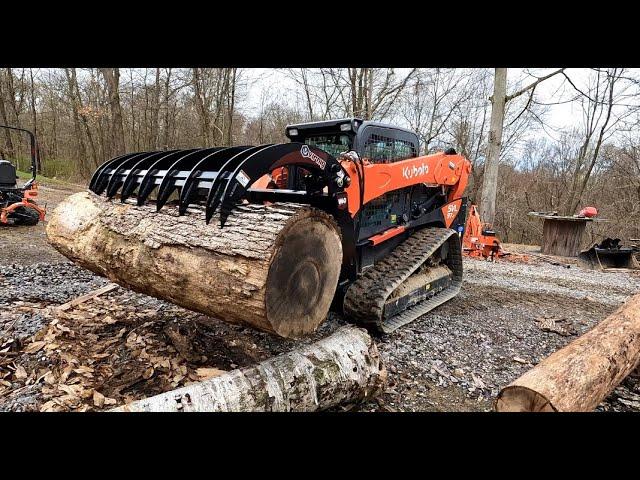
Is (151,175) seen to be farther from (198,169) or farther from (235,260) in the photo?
(235,260)

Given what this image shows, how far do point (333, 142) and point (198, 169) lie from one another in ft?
6.52

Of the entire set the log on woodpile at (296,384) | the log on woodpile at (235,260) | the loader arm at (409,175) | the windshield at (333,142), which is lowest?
the log on woodpile at (296,384)

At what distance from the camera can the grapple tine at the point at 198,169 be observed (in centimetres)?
295

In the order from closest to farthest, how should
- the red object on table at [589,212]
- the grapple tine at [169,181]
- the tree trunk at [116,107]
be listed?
the grapple tine at [169,181], the red object on table at [589,212], the tree trunk at [116,107]

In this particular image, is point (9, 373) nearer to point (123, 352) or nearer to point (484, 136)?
point (123, 352)

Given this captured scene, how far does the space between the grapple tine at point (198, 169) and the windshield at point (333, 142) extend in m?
1.60

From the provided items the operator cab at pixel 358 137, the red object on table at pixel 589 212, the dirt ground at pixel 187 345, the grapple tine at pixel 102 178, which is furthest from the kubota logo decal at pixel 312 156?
the red object on table at pixel 589 212

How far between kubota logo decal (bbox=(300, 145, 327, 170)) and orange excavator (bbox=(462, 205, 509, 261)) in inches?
239

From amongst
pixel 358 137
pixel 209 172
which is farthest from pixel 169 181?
pixel 358 137

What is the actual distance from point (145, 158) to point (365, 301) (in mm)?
2515

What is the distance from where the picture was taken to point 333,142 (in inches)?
181

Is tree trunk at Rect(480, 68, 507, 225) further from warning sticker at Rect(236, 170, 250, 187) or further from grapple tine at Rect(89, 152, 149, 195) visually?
warning sticker at Rect(236, 170, 250, 187)

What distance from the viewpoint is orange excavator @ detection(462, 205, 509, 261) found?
8867 mm

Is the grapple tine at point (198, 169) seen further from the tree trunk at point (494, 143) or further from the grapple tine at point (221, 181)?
the tree trunk at point (494, 143)
